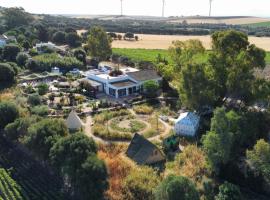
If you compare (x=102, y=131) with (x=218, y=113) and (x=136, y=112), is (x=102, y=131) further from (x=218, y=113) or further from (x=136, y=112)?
(x=218, y=113)

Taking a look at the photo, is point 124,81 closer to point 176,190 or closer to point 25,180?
point 25,180

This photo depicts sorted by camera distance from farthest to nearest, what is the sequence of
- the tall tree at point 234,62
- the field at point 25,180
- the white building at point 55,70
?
the white building at point 55,70, the tall tree at point 234,62, the field at point 25,180

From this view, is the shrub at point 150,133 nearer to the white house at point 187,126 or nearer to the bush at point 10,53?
the white house at point 187,126

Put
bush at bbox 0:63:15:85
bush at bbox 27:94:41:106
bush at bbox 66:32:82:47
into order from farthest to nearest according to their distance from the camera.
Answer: bush at bbox 66:32:82:47 < bush at bbox 0:63:15:85 < bush at bbox 27:94:41:106

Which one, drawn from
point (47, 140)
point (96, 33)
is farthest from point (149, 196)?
point (96, 33)

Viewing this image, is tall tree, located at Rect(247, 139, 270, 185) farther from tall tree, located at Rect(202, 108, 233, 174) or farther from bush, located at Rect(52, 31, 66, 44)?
bush, located at Rect(52, 31, 66, 44)

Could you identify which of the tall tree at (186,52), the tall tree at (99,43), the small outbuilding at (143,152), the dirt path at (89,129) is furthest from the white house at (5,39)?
the small outbuilding at (143,152)

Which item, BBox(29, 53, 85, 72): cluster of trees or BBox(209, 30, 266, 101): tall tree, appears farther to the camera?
BBox(29, 53, 85, 72): cluster of trees

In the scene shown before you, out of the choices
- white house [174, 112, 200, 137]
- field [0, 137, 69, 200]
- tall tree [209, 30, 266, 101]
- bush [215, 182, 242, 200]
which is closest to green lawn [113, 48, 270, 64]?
tall tree [209, 30, 266, 101]
